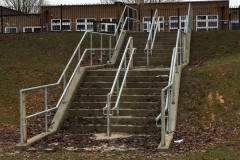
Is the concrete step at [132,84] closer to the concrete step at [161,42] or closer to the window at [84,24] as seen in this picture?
the concrete step at [161,42]

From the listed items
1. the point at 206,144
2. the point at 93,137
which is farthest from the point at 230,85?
the point at 93,137

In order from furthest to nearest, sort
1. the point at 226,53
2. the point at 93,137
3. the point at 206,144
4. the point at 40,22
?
the point at 40,22, the point at 226,53, the point at 93,137, the point at 206,144

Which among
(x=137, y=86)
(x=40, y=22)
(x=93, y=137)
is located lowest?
(x=93, y=137)

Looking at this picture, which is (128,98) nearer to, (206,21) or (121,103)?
(121,103)

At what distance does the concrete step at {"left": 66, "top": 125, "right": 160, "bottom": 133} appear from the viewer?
28.9 feet

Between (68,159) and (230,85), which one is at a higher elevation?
(230,85)

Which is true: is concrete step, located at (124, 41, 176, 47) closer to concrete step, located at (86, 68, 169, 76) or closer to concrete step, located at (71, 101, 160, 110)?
concrete step, located at (86, 68, 169, 76)

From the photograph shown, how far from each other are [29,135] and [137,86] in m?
3.35

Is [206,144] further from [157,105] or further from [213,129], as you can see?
[157,105]

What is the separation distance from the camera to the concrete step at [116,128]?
8.80 m

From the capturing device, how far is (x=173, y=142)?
776 centimetres

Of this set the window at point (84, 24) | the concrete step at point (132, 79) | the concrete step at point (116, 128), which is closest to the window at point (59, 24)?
the window at point (84, 24)

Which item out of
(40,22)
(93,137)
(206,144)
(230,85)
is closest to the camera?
(206,144)

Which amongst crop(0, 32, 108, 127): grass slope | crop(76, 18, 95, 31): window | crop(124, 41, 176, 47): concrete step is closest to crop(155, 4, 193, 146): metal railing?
crop(124, 41, 176, 47): concrete step
